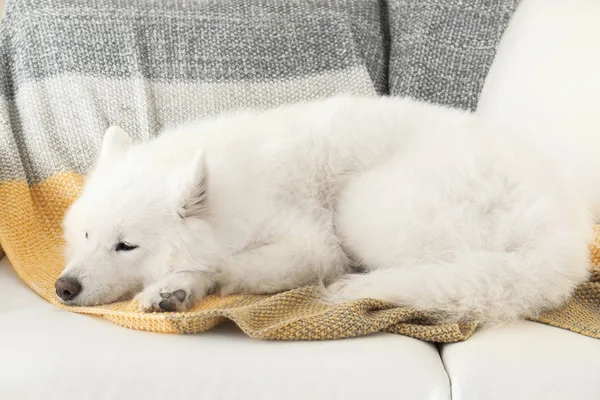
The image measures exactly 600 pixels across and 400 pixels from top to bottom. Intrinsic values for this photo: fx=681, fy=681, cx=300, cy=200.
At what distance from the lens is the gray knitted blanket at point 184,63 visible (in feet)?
7.83

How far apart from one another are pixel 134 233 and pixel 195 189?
197 millimetres

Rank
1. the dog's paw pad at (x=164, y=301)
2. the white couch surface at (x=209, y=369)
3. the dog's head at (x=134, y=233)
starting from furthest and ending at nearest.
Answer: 1. the dog's head at (x=134, y=233)
2. the dog's paw pad at (x=164, y=301)
3. the white couch surface at (x=209, y=369)

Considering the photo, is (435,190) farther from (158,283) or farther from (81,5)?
(81,5)

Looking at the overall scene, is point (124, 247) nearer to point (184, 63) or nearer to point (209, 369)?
point (209, 369)

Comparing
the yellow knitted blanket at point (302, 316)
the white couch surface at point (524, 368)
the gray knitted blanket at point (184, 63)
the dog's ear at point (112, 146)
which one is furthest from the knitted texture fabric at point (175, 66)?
the white couch surface at point (524, 368)

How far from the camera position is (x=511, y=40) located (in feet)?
8.45

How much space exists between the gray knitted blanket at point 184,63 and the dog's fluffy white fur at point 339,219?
37cm

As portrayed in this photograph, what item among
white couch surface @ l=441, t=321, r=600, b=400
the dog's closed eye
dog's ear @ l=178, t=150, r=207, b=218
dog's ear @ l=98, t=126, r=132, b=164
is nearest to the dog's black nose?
the dog's closed eye

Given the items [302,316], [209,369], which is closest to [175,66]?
[302,316]

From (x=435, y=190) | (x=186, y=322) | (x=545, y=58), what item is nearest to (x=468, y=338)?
(x=435, y=190)

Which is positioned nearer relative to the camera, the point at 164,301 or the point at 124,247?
the point at 164,301

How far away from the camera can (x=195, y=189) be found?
70.8 inches

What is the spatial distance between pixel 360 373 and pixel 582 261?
725 mm

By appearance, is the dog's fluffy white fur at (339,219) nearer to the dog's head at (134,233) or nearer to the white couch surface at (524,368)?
the dog's head at (134,233)
